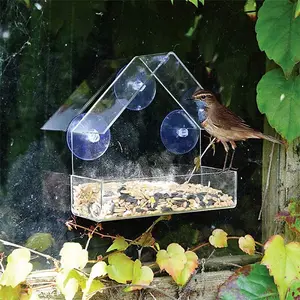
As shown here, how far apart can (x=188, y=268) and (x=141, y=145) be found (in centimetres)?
46

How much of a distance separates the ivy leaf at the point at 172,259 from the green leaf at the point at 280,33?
2.33 ft

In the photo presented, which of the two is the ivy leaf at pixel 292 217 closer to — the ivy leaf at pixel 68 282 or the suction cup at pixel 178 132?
the suction cup at pixel 178 132

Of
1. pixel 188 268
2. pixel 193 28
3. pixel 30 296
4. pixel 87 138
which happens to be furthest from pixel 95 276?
pixel 193 28

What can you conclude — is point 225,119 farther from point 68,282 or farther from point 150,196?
point 68,282

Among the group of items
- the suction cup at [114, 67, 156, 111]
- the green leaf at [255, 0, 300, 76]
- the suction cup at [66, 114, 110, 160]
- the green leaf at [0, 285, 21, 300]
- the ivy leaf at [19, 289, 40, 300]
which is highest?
the green leaf at [255, 0, 300, 76]

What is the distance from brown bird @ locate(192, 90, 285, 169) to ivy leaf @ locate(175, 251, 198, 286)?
433mm

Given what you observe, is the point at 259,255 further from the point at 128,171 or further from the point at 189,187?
the point at 128,171

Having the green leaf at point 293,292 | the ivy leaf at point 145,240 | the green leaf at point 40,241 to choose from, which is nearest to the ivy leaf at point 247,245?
the green leaf at point 293,292

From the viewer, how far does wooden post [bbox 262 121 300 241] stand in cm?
274

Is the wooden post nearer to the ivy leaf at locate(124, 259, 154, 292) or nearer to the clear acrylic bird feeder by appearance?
the clear acrylic bird feeder

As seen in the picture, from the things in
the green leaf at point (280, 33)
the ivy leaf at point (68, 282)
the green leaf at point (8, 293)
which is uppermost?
the green leaf at point (280, 33)

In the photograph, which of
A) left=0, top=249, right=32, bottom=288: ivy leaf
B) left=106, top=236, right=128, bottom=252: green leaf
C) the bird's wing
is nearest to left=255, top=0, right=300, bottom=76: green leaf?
the bird's wing

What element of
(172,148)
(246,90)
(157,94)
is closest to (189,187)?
(172,148)

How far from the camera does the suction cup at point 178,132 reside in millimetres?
2490
